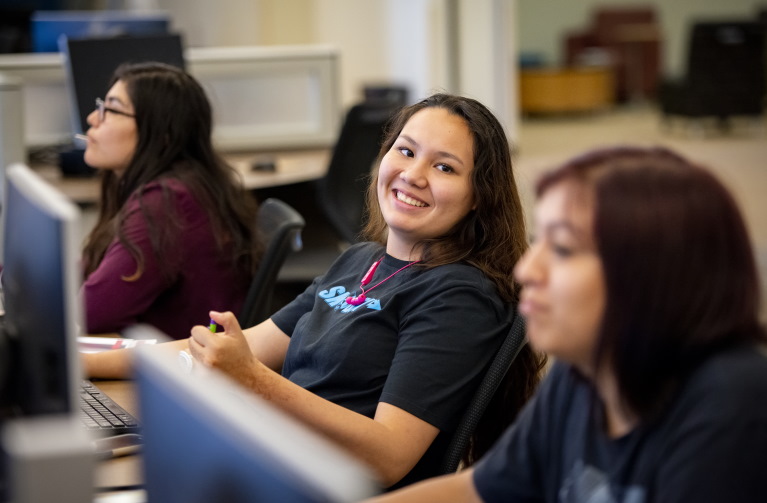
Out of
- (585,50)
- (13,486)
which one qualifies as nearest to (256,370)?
(13,486)

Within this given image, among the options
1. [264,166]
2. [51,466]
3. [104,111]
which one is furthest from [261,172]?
[51,466]

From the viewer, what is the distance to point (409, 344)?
1590 mm

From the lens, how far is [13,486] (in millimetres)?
718

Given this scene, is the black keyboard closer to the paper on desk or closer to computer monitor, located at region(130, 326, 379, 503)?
the paper on desk

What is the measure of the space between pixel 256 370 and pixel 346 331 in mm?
198

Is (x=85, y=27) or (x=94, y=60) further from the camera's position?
(x=85, y=27)

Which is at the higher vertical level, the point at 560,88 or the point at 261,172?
the point at 261,172

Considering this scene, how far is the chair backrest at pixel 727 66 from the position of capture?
984 cm

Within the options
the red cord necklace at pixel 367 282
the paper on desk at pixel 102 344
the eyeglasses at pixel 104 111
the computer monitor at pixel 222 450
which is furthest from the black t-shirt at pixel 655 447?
the eyeglasses at pixel 104 111

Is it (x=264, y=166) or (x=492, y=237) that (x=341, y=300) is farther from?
(x=264, y=166)

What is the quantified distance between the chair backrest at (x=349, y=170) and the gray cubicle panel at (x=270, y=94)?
2.42ft

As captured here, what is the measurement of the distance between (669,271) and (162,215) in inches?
62.7

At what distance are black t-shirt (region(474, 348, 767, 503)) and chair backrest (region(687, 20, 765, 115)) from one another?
9.27 meters

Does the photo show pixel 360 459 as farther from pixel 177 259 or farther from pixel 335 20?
pixel 335 20
